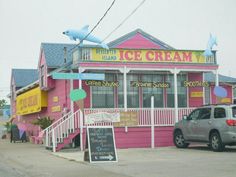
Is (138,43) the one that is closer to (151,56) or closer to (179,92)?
(151,56)

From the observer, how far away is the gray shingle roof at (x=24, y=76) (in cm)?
4188

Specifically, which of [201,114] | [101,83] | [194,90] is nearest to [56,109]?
[101,83]

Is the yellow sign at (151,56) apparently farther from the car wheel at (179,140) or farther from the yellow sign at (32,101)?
the yellow sign at (32,101)

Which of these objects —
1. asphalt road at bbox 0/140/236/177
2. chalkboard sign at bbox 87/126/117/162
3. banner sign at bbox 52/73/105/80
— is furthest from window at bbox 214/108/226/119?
banner sign at bbox 52/73/105/80

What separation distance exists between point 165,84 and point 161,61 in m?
1.57

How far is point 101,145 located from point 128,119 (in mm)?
6330

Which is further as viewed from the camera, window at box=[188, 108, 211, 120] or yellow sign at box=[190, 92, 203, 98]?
yellow sign at box=[190, 92, 203, 98]

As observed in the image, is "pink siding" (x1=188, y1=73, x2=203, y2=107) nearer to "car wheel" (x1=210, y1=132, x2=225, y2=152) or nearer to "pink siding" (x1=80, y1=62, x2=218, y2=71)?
"pink siding" (x1=80, y1=62, x2=218, y2=71)

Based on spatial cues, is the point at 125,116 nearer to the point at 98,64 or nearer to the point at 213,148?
the point at 98,64

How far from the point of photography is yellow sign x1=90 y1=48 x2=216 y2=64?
23308 millimetres

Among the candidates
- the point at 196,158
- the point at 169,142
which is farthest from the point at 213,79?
the point at 196,158

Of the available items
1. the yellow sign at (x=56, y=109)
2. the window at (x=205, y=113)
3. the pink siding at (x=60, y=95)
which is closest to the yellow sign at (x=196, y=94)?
the window at (x=205, y=113)

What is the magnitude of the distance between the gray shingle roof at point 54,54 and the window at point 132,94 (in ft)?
16.3

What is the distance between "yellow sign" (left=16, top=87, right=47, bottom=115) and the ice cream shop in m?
2.56
